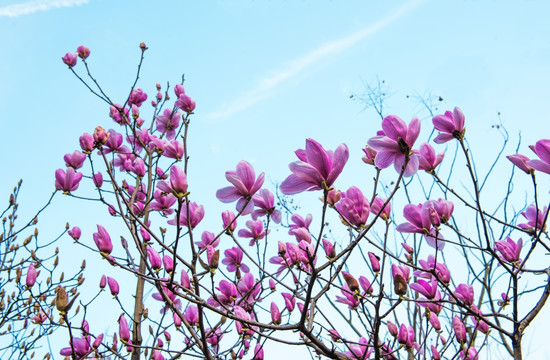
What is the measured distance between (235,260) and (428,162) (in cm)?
112

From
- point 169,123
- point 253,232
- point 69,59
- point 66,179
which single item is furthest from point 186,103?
point 69,59

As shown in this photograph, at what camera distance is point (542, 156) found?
5.05ft

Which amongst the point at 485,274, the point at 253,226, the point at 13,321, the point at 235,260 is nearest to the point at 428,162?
the point at 253,226

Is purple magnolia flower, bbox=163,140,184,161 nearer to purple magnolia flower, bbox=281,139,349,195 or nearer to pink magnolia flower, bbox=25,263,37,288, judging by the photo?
purple magnolia flower, bbox=281,139,349,195

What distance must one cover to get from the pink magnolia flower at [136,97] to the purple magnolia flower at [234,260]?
1.91 m

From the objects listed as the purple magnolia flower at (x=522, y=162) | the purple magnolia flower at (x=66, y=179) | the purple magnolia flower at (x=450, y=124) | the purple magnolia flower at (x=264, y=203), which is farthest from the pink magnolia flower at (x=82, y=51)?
the purple magnolia flower at (x=522, y=162)

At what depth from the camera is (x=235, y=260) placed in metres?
2.35

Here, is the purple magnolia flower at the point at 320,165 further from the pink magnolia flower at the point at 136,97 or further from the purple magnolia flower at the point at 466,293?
the pink magnolia flower at the point at 136,97

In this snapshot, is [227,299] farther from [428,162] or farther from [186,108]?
[186,108]

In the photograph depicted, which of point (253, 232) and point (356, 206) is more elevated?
point (253, 232)

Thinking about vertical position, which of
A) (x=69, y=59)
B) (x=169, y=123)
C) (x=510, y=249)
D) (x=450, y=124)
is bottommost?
(x=510, y=249)

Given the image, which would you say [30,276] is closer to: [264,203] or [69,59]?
[264,203]

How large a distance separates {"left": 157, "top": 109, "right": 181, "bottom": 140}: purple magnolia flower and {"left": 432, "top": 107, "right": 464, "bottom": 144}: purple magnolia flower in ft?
7.09

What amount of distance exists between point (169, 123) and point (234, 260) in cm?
161
